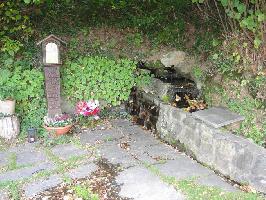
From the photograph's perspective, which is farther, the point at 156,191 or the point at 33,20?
the point at 33,20

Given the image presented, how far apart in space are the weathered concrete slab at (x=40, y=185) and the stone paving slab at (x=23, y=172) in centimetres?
25

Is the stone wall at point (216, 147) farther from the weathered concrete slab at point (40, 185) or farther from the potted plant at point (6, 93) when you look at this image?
the potted plant at point (6, 93)

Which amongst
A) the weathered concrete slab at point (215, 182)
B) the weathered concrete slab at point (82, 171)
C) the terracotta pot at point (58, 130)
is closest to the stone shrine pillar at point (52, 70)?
the terracotta pot at point (58, 130)

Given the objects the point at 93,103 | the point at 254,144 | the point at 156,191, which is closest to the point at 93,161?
the point at 156,191

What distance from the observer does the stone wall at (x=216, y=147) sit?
4070 mm

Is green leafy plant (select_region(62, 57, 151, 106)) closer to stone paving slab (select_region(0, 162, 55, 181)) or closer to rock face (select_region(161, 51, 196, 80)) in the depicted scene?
rock face (select_region(161, 51, 196, 80))

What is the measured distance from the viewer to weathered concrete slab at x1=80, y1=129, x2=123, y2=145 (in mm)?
5645

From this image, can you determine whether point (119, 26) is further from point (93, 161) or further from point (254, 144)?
point (254, 144)

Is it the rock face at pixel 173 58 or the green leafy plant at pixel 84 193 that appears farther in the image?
the rock face at pixel 173 58

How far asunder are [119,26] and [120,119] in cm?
181

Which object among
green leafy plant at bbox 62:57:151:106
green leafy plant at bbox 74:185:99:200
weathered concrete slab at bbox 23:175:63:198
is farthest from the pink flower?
green leafy plant at bbox 74:185:99:200

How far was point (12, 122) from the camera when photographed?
5648mm

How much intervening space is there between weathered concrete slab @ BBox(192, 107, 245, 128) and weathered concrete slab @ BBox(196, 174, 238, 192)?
0.69 meters

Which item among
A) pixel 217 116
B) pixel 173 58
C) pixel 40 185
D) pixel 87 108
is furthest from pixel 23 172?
pixel 173 58
